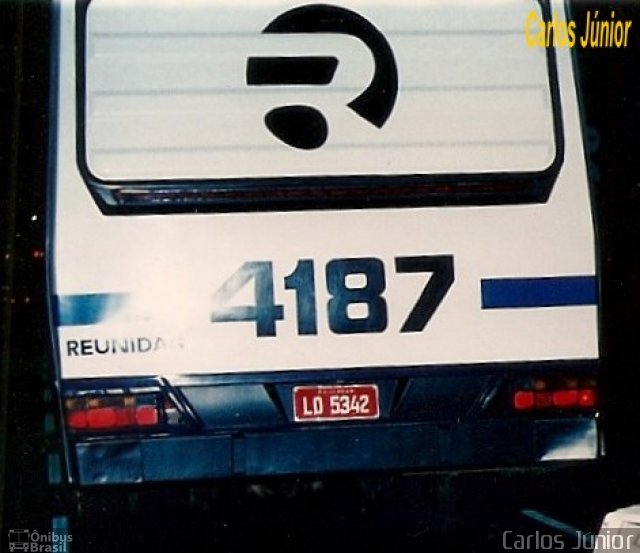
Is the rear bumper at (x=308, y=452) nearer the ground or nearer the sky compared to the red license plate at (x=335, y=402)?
nearer the ground

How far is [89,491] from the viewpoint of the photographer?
122 inches

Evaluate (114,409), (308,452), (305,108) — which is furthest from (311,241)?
(114,409)

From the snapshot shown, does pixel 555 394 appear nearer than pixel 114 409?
No

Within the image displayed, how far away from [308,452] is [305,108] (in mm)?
945

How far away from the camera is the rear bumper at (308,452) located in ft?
10.1

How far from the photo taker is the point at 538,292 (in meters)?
3.17

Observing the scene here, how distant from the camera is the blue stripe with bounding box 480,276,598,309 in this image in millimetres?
3150

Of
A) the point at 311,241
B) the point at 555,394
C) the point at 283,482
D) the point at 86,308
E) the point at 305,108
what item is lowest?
the point at 283,482

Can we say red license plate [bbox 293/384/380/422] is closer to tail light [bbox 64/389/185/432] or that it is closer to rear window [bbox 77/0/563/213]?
tail light [bbox 64/389/185/432]

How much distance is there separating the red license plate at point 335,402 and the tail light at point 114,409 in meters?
0.35

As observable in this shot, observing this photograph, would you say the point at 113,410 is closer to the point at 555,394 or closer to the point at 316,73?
the point at 316,73

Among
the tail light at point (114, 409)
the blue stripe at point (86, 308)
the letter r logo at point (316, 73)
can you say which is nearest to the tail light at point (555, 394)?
the letter r logo at point (316, 73)

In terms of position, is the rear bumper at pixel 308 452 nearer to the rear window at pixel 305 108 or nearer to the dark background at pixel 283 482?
the dark background at pixel 283 482

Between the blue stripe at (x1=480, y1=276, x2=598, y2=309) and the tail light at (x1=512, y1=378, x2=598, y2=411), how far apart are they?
221 mm
